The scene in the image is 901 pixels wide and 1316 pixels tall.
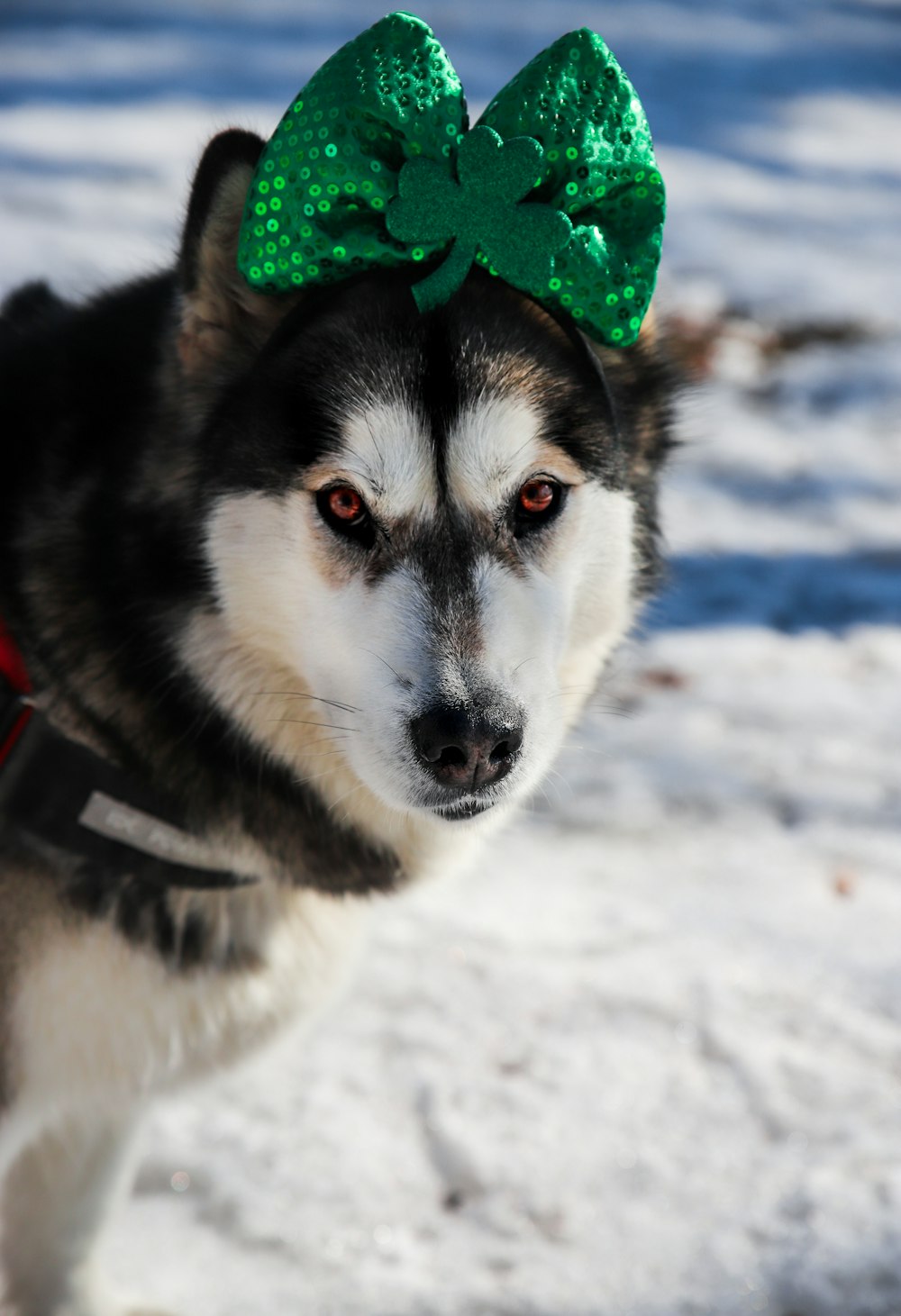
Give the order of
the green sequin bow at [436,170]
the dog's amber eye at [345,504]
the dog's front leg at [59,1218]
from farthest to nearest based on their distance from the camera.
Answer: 1. the dog's front leg at [59,1218]
2. the dog's amber eye at [345,504]
3. the green sequin bow at [436,170]

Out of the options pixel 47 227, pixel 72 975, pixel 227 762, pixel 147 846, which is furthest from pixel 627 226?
pixel 47 227

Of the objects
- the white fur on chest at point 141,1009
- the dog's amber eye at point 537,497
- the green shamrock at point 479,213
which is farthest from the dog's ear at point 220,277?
the white fur on chest at point 141,1009

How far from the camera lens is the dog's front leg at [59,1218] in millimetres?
2074

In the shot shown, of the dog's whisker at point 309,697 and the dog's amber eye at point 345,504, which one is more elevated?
the dog's amber eye at point 345,504

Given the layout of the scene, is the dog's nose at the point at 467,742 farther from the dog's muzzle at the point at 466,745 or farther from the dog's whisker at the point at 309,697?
the dog's whisker at the point at 309,697

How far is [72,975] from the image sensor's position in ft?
5.56

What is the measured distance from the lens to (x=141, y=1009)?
5.69 ft

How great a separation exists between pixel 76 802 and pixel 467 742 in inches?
21.8

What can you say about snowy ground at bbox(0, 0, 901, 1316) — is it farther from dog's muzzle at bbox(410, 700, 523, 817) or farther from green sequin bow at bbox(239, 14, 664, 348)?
dog's muzzle at bbox(410, 700, 523, 817)

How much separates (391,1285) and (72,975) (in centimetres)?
84

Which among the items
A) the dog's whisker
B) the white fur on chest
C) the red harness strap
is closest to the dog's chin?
the dog's whisker

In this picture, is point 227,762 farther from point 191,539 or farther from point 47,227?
point 47,227

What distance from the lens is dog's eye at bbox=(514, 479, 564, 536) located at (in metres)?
1.66

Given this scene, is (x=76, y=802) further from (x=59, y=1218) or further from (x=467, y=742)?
(x=59, y=1218)
